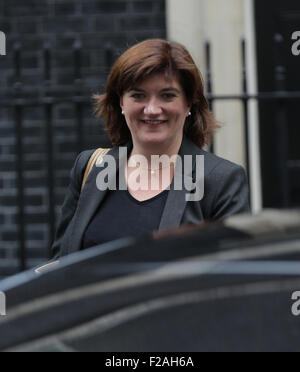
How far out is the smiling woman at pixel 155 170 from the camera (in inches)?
90.8

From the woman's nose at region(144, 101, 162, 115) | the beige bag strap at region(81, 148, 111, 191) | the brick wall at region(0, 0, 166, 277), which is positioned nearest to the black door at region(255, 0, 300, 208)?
the brick wall at region(0, 0, 166, 277)

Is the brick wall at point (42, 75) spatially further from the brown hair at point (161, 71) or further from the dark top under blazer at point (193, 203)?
the dark top under blazer at point (193, 203)

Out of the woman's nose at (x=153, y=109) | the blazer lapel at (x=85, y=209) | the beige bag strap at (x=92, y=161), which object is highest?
the woman's nose at (x=153, y=109)

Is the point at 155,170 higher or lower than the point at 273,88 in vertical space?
lower

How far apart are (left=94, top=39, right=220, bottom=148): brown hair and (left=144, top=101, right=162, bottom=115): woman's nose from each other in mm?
81

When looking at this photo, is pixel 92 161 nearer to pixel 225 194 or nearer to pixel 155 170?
pixel 155 170

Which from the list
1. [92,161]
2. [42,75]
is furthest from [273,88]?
[92,161]

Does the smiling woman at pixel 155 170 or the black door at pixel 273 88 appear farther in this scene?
the black door at pixel 273 88

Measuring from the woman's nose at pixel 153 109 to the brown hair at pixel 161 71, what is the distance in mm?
81

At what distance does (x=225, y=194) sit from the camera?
229 centimetres

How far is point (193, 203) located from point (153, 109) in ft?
0.99

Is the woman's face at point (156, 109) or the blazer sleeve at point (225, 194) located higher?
the woman's face at point (156, 109)

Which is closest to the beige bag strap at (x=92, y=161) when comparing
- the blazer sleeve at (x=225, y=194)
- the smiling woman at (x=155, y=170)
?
the smiling woman at (x=155, y=170)
